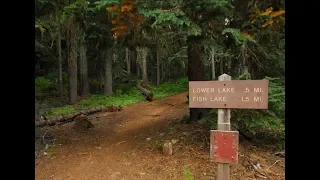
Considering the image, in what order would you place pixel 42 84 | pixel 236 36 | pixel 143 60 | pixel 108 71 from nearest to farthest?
pixel 236 36
pixel 108 71
pixel 42 84
pixel 143 60

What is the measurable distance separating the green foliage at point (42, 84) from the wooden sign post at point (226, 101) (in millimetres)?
16366

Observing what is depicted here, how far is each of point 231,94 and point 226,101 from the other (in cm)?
12

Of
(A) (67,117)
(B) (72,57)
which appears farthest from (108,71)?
(A) (67,117)

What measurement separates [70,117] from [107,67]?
22.1 ft

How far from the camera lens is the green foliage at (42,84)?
61.4 feet

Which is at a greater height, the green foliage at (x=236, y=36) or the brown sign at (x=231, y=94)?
the green foliage at (x=236, y=36)

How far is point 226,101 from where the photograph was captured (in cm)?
396

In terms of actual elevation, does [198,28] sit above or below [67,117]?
above

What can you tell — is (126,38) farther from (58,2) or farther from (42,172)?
(42,172)

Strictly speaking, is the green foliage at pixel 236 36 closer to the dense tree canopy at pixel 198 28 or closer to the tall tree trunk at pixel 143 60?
the dense tree canopy at pixel 198 28

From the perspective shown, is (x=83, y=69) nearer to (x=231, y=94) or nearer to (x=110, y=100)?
(x=110, y=100)

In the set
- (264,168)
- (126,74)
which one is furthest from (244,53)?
(126,74)

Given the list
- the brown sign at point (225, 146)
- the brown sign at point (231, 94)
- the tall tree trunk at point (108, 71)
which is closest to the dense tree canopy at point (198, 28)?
the tall tree trunk at point (108, 71)

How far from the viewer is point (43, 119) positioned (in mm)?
10352
